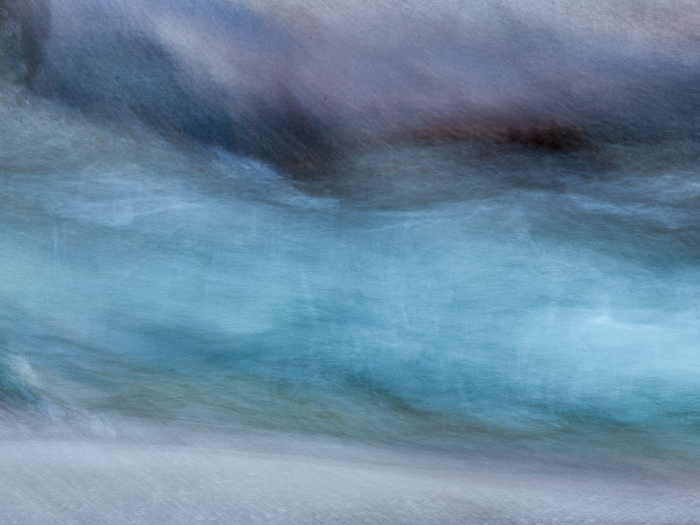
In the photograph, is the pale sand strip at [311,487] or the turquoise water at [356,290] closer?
the pale sand strip at [311,487]

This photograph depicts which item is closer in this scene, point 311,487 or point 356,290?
point 311,487

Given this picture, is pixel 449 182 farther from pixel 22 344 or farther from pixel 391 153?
pixel 22 344

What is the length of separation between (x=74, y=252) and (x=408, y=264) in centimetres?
89

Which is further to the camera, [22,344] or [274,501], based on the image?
[22,344]

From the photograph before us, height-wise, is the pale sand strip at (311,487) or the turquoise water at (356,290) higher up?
the turquoise water at (356,290)

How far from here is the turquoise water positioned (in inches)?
58.8

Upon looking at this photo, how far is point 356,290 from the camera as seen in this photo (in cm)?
156

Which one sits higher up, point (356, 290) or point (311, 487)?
point (356, 290)

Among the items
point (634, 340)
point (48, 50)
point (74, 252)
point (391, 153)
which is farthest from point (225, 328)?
point (634, 340)

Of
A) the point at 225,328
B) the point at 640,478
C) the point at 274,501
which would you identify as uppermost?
the point at 225,328

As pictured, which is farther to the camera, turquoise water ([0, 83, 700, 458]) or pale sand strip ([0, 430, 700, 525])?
Answer: turquoise water ([0, 83, 700, 458])

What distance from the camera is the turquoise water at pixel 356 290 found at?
1494 mm

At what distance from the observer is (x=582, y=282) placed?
1.51 metres

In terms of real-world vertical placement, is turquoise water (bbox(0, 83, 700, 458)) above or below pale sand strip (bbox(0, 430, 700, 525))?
above
